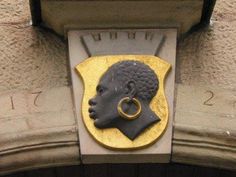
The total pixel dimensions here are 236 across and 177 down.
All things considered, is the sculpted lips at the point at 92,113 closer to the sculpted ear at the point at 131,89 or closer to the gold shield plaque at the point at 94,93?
the gold shield plaque at the point at 94,93

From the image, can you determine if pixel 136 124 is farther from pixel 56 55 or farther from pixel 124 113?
pixel 56 55

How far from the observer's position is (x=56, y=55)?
9.79 feet

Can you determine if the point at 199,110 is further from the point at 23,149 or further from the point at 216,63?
the point at 23,149

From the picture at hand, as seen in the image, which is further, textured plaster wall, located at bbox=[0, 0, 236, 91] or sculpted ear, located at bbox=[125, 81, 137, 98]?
textured plaster wall, located at bbox=[0, 0, 236, 91]

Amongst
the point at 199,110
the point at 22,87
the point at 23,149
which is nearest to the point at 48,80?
→ the point at 22,87

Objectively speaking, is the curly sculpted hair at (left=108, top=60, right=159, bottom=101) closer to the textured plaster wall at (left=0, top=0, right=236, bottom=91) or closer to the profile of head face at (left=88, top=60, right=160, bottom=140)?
the profile of head face at (left=88, top=60, right=160, bottom=140)

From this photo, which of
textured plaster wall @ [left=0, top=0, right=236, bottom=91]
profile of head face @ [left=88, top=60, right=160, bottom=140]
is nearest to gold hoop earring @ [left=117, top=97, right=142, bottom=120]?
profile of head face @ [left=88, top=60, right=160, bottom=140]

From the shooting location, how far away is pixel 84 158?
2742 millimetres

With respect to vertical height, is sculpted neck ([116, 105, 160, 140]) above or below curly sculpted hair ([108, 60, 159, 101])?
below

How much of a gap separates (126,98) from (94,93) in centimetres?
10

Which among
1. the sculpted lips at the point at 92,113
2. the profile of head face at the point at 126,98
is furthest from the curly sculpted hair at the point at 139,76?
the sculpted lips at the point at 92,113

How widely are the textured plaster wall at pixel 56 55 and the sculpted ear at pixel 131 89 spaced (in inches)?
7.6

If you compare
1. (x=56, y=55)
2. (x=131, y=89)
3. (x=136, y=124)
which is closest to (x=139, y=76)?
(x=131, y=89)

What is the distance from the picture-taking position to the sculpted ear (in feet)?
9.11
